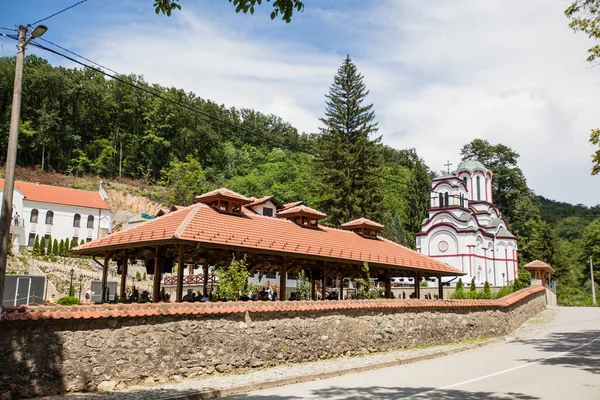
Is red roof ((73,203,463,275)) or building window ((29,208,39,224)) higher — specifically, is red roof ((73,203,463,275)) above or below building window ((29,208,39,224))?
below

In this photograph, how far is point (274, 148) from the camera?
8844cm

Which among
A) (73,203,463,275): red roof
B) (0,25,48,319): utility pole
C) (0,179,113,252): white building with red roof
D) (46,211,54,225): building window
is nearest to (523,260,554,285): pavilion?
(73,203,463,275): red roof

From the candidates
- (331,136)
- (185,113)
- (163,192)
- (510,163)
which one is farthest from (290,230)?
(185,113)

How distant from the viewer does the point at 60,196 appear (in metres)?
54.0

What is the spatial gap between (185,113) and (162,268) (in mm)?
68711

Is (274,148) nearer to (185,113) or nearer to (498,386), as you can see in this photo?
(185,113)

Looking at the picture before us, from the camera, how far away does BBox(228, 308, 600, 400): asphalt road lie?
9.39m

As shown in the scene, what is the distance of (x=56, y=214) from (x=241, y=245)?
4367 cm

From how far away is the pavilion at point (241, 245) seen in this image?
15.1m

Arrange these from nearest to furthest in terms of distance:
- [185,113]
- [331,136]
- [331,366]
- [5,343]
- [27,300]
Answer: [5,343] → [331,366] → [27,300] → [331,136] → [185,113]

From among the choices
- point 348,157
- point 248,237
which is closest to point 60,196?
point 348,157

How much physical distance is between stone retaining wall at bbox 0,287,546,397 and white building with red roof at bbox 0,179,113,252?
4303 cm

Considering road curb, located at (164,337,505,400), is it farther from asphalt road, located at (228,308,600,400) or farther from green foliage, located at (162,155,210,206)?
green foliage, located at (162,155,210,206)

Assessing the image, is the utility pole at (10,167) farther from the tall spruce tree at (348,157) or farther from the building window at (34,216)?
the building window at (34,216)
